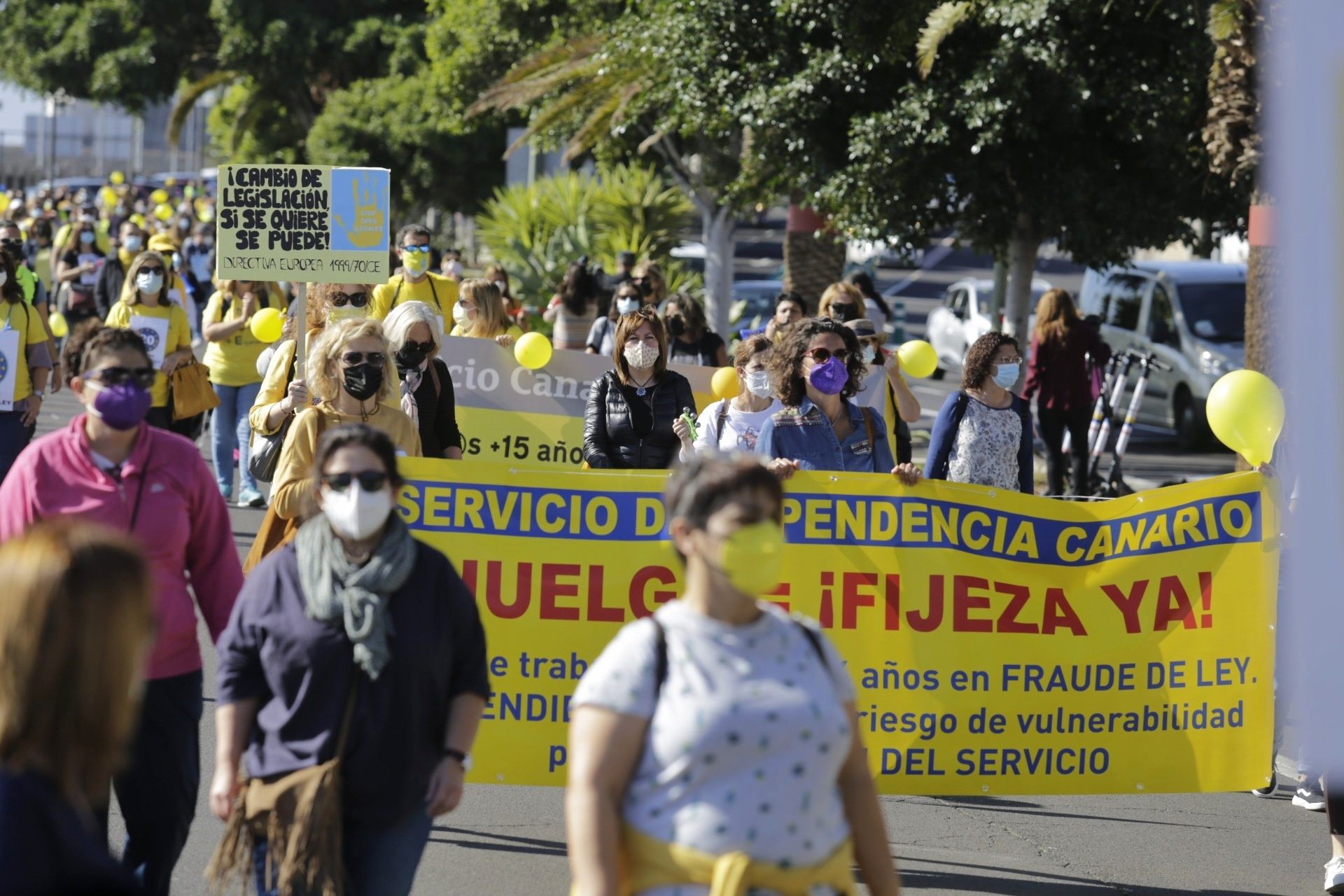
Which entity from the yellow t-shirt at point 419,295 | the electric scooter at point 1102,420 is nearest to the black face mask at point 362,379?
the yellow t-shirt at point 419,295

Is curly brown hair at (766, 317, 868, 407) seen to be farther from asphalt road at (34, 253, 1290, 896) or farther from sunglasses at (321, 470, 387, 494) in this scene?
sunglasses at (321, 470, 387, 494)

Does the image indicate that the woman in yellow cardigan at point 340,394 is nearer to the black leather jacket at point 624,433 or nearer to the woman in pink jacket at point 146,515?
the woman in pink jacket at point 146,515

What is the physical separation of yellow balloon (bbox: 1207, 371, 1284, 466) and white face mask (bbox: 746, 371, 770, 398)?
188 cm

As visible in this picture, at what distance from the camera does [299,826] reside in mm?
3957

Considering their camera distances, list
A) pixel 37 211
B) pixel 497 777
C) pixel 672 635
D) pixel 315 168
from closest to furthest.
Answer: pixel 672 635 < pixel 497 777 < pixel 315 168 < pixel 37 211

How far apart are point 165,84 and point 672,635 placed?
124 ft

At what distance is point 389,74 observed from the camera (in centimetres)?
3522

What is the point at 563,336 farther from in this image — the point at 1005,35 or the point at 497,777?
the point at 497,777

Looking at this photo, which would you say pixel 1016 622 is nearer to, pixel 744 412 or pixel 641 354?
pixel 744 412

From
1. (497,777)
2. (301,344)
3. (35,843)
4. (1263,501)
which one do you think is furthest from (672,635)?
(301,344)

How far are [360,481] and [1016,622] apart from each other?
271cm

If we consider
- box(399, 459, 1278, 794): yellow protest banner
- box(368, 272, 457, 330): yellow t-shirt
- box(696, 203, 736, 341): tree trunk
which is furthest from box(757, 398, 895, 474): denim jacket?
box(696, 203, 736, 341): tree trunk

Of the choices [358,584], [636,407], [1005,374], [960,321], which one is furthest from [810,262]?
[358,584]

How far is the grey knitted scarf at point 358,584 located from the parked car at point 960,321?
21.1 metres
